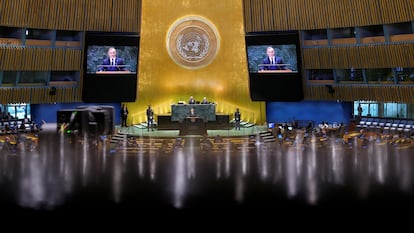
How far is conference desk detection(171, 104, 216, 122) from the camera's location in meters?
20.0

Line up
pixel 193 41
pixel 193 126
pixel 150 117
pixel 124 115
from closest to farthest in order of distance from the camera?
pixel 193 126 → pixel 150 117 → pixel 124 115 → pixel 193 41

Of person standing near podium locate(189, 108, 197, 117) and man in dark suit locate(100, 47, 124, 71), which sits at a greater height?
man in dark suit locate(100, 47, 124, 71)

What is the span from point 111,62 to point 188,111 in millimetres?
4093

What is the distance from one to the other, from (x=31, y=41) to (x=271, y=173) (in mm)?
14132

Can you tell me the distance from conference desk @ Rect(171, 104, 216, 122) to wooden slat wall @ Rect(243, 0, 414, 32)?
4.14m

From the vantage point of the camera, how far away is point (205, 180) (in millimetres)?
10031

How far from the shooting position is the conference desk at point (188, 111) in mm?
19984

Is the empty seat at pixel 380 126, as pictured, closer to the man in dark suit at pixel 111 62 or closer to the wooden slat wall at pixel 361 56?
the wooden slat wall at pixel 361 56

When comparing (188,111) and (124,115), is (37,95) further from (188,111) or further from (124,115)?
(188,111)

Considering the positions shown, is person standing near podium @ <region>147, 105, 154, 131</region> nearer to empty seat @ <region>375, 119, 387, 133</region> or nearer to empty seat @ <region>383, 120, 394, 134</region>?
empty seat @ <region>375, 119, 387, 133</region>

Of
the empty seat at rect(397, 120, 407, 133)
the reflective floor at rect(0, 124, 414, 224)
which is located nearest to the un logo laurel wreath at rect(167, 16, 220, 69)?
the reflective floor at rect(0, 124, 414, 224)

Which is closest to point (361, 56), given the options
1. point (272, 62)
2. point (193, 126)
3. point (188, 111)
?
point (272, 62)

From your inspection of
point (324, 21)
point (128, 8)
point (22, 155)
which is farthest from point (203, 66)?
point (22, 155)

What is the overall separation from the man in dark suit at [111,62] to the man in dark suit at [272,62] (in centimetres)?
634
